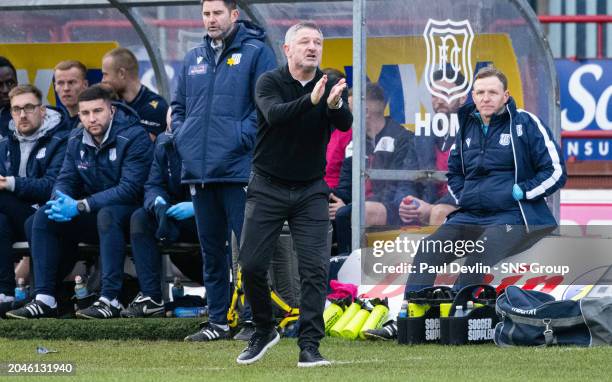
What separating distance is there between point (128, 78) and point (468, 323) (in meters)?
3.87

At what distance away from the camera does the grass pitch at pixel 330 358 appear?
730cm

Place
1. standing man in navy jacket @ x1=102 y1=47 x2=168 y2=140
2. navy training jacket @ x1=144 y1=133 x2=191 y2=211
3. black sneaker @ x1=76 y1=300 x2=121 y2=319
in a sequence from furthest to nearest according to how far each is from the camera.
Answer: standing man in navy jacket @ x1=102 y1=47 x2=168 y2=140, navy training jacket @ x1=144 y1=133 x2=191 y2=211, black sneaker @ x1=76 y1=300 x2=121 y2=319

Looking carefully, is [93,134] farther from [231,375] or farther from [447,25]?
[231,375]

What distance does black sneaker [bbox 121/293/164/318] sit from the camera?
10461mm

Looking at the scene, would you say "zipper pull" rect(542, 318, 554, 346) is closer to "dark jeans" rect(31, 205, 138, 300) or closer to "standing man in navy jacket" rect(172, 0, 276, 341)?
"standing man in navy jacket" rect(172, 0, 276, 341)

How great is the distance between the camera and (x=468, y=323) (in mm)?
8953

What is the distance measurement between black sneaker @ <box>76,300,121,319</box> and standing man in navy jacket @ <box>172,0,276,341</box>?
3.51ft

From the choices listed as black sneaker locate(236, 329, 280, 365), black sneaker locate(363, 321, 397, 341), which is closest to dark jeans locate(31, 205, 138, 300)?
black sneaker locate(363, 321, 397, 341)

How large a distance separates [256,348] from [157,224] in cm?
268

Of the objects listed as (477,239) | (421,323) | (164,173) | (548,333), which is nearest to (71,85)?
(164,173)

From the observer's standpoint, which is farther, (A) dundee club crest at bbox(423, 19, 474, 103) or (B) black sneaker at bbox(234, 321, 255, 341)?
(A) dundee club crest at bbox(423, 19, 474, 103)

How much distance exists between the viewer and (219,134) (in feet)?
30.9

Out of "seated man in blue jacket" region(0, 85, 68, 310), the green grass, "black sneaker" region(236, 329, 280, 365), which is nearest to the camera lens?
the green grass

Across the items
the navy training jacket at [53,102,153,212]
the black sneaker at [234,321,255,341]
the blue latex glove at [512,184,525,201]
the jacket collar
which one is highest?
the jacket collar
